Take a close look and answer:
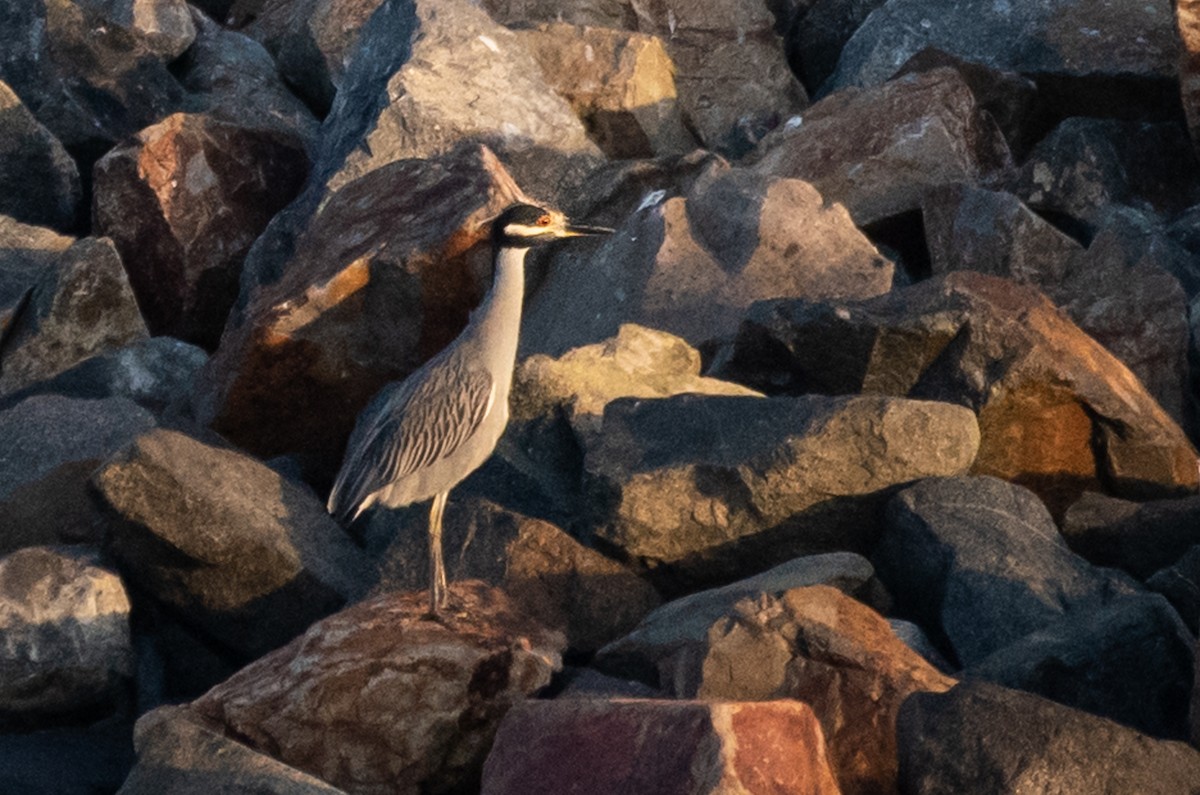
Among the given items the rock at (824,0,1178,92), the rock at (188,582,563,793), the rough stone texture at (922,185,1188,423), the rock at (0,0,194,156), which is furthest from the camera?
the rock at (0,0,194,156)

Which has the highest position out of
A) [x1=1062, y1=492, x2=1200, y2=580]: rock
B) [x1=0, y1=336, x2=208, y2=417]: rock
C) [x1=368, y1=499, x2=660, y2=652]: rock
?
[x1=368, y1=499, x2=660, y2=652]: rock

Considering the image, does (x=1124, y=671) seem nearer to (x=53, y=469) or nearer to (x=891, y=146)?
(x=53, y=469)

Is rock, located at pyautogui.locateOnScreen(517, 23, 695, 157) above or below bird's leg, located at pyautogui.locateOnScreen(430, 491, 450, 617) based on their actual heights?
below

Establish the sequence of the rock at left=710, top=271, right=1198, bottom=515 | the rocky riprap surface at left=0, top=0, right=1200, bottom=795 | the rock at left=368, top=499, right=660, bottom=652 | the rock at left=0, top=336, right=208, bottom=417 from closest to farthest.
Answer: the rocky riprap surface at left=0, top=0, right=1200, bottom=795 < the rock at left=368, top=499, right=660, bottom=652 < the rock at left=710, top=271, right=1198, bottom=515 < the rock at left=0, top=336, right=208, bottom=417

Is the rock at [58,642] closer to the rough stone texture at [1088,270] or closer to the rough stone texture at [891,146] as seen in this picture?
the rough stone texture at [1088,270]

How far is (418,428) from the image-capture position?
747cm

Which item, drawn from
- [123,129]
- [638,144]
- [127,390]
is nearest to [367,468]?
[127,390]

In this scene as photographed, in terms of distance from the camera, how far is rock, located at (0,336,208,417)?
1027cm

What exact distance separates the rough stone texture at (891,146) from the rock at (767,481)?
3343mm

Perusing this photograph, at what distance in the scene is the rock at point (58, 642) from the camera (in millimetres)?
7203

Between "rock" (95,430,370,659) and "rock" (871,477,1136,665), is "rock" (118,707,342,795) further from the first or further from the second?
"rock" (871,477,1136,665)

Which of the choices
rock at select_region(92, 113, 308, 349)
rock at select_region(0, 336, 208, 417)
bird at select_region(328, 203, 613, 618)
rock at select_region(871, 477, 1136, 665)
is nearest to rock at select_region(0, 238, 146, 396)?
rock at select_region(0, 336, 208, 417)

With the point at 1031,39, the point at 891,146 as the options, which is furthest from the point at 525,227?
the point at 1031,39

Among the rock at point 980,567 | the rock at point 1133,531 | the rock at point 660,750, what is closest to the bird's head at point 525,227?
the rock at point 980,567
